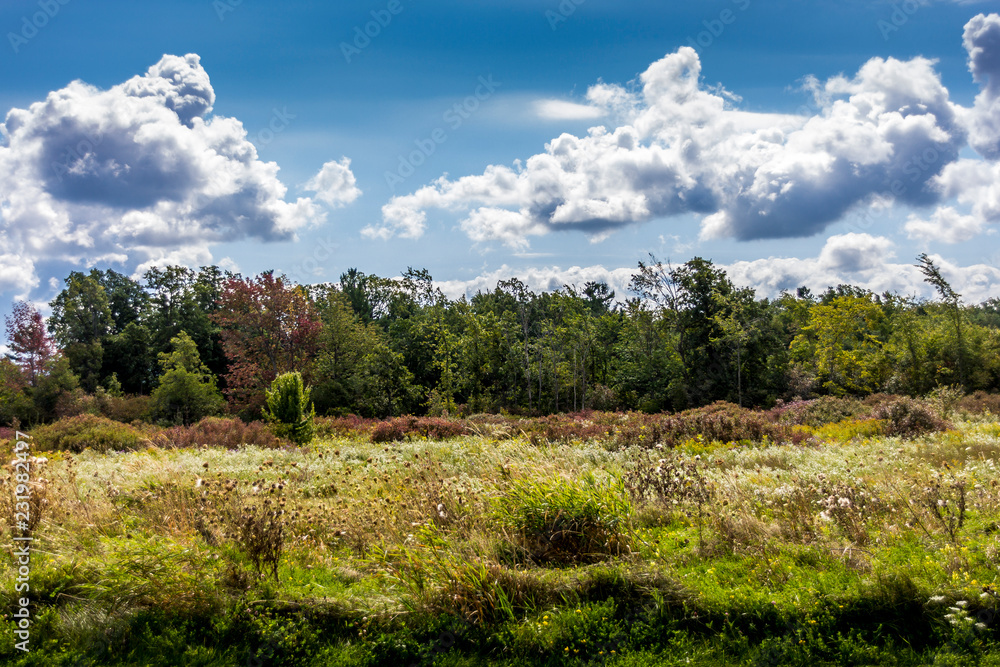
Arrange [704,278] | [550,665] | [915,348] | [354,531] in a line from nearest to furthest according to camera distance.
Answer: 1. [550,665]
2. [354,531]
3. [915,348]
4. [704,278]

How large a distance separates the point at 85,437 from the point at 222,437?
2.93 metres

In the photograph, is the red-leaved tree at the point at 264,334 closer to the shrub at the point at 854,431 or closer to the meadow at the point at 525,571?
the meadow at the point at 525,571

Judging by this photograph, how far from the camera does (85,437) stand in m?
13.1

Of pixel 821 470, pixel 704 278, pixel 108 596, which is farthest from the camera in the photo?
pixel 704 278

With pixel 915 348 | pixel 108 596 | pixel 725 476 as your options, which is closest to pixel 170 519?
pixel 108 596

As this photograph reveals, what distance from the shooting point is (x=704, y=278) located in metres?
26.6

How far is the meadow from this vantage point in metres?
4.05

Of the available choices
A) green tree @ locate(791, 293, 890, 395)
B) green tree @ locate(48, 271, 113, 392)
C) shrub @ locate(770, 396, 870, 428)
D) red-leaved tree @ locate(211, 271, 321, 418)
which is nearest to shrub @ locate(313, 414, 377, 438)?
red-leaved tree @ locate(211, 271, 321, 418)

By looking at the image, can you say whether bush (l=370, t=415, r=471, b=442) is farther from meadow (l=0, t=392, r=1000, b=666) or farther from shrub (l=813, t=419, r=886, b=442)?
shrub (l=813, t=419, r=886, b=442)

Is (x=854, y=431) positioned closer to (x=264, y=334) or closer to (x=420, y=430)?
(x=420, y=430)

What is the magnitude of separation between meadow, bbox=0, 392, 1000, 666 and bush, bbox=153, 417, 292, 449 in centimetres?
628

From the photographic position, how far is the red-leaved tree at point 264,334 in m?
21.7

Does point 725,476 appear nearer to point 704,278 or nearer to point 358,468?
point 358,468

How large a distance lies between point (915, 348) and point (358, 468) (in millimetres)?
21108
